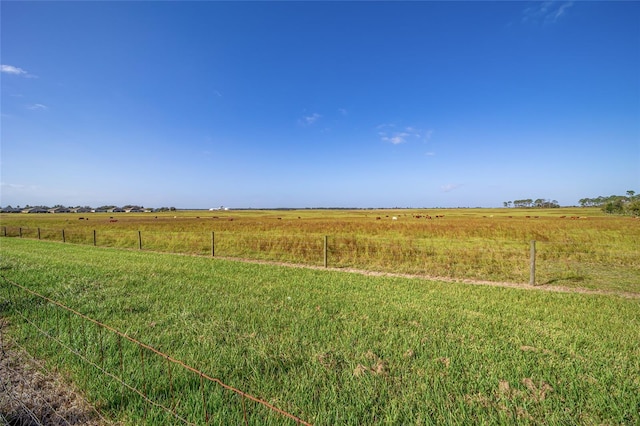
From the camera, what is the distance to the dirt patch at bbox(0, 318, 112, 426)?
3131mm

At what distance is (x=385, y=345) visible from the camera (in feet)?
16.0

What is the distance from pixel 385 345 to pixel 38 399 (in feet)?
15.4

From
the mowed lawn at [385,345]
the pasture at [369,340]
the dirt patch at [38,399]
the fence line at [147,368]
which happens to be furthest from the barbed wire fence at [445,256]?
the dirt patch at [38,399]

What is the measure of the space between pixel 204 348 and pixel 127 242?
21770 mm

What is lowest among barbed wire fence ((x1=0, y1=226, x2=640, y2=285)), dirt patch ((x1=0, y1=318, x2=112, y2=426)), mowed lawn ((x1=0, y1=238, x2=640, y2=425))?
barbed wire fence ((x1=0, y1=226, x2=640, y2=285))

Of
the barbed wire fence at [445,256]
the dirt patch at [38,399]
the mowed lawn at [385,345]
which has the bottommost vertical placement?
the barbed wire fence at [445,256]

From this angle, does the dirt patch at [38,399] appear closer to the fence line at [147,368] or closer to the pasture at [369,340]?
the pasture at [369,340]

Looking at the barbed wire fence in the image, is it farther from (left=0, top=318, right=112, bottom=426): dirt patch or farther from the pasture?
(left=0, top=318, right=112, bottom=426): dirt patch

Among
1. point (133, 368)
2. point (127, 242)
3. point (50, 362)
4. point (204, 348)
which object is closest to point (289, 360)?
point (204, 348)

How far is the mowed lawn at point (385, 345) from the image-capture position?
3.38 metres

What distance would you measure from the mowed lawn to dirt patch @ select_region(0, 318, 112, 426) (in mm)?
167

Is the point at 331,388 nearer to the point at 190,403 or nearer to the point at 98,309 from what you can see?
the point at 190,403

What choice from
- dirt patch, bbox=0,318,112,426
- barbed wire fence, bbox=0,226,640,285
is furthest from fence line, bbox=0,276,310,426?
barbed wire fence, bbox=0,226,640,285

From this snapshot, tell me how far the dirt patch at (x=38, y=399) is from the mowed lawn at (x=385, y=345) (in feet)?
0.55
